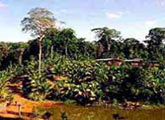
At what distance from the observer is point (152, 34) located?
70.3m

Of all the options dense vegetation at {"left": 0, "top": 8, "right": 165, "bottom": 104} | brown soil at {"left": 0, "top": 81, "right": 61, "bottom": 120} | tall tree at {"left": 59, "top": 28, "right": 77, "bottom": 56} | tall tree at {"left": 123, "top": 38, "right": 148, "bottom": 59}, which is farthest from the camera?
tall tree at {"left": 123, "top": 38, "right": 148, "bottom": 59}

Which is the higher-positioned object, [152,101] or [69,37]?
[69,37]

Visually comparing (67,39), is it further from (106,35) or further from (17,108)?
(17,108)

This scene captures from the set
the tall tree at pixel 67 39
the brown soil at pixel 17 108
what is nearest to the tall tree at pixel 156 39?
the tall tree at pixel 67 39

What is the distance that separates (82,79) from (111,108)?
603 cm

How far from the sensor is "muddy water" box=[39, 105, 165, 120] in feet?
89.9

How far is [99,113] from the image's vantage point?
2938cm

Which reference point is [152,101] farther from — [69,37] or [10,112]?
[69,37]

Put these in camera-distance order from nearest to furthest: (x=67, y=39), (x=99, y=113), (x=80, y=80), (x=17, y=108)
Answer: (x=17, y=108), (x=99, y=113), (x=80, y=80), (x=67, y=39)

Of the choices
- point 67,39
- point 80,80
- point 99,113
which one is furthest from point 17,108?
point 67,39

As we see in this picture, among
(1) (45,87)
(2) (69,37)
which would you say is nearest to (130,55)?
(2) (69,37)

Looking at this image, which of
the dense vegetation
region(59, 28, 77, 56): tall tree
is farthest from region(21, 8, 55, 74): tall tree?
region(59, 28, 77, 56): tall tree

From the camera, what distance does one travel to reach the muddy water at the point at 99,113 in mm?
27400

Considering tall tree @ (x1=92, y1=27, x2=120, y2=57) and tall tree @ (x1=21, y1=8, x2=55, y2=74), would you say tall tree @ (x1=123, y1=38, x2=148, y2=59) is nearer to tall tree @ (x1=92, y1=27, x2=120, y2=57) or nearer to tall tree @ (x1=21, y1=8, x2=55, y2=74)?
tall tree @ (x1=92, y1=27, x2=120, y2=57)
